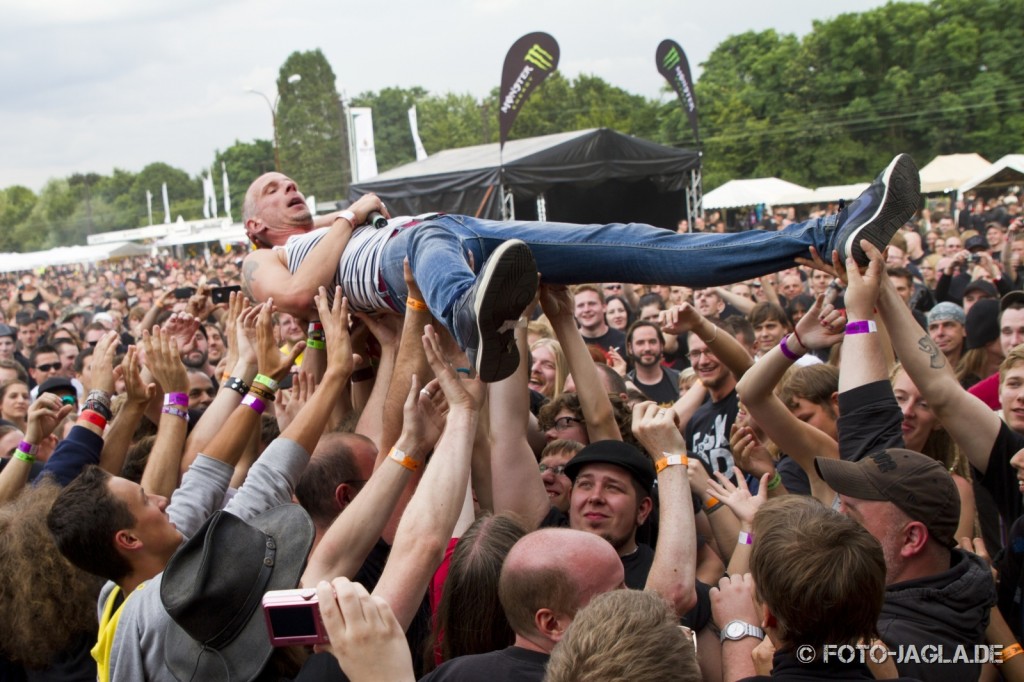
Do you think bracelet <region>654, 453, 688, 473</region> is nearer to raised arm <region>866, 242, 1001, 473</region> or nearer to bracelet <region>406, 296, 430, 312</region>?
raised arm <region>866, 242, 1001, 473</region>

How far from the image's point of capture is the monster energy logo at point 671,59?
17.4 m

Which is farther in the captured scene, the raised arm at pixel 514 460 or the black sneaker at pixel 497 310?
the raised arm at pixel 514 460

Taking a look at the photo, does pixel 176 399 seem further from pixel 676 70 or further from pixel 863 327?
pixel 676 70

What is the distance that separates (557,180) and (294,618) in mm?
13966

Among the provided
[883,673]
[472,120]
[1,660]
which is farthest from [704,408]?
[472,120]

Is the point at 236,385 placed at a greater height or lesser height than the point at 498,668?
greater

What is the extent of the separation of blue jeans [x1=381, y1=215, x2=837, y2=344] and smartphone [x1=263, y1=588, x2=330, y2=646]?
49.7 inches

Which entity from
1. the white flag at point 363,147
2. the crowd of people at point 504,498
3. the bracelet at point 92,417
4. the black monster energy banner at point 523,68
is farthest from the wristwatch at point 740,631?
the white flag at point 363,147

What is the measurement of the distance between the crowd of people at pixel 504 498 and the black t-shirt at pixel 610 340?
123 inches

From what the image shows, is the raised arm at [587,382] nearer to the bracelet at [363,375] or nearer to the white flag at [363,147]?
the bracelet at [363,375]

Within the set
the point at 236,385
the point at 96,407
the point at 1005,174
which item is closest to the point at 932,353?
the point at 236,385

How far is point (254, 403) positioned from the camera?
12.3ft

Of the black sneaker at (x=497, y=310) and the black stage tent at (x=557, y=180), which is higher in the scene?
the black stage tent at (x=557, y=180)

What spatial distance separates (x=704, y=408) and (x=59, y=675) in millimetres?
3487
